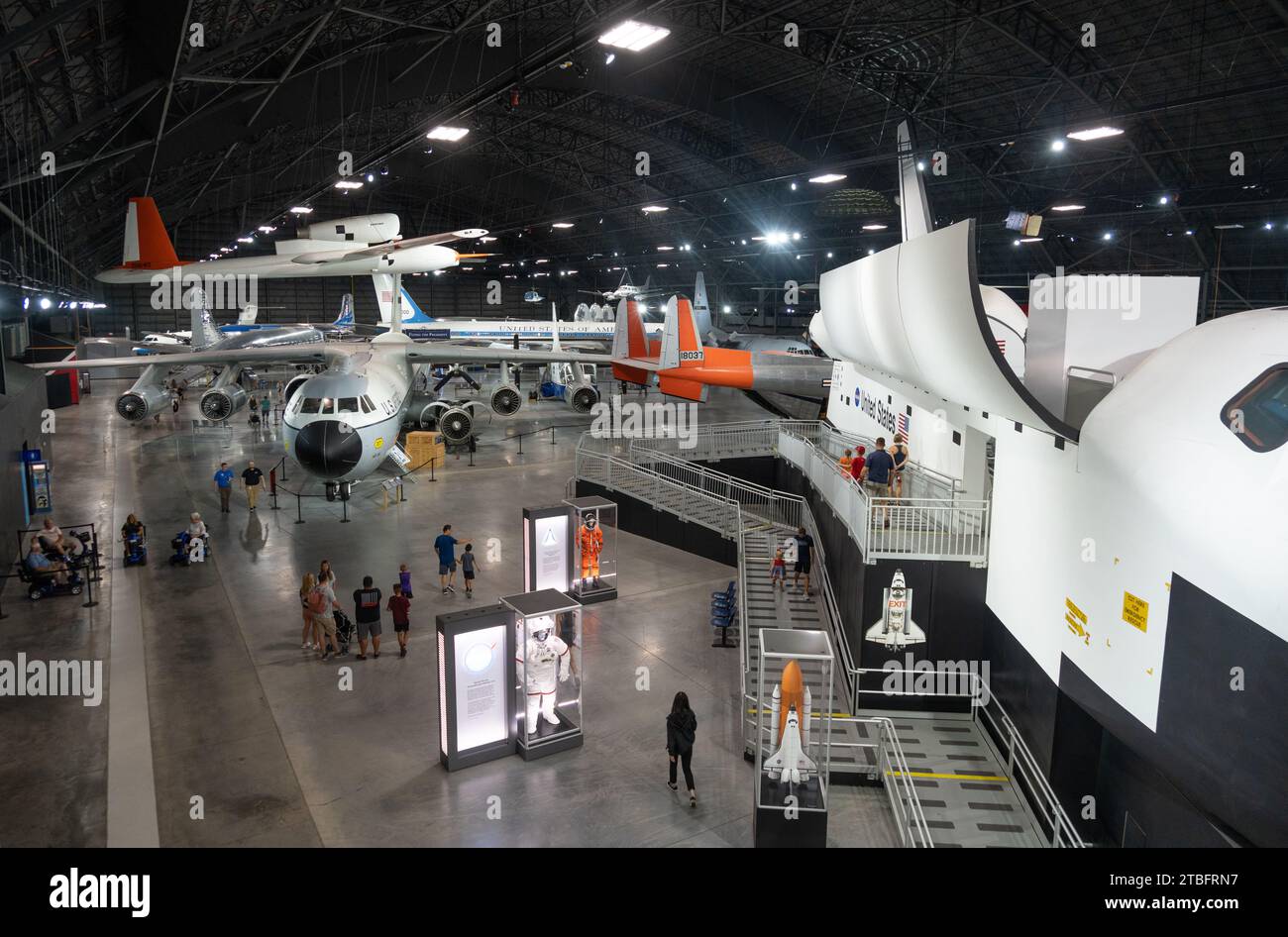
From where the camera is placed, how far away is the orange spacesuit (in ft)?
58.1

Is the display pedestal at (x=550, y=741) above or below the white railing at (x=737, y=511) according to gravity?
below

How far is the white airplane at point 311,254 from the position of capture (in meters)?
26.3

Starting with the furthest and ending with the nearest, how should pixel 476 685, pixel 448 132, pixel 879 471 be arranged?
pixel 448 132
pixel 879 471
pixel 476 685

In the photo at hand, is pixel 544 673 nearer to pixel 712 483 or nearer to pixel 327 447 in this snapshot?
pixel 327 447

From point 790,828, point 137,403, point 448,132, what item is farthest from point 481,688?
point 137,403

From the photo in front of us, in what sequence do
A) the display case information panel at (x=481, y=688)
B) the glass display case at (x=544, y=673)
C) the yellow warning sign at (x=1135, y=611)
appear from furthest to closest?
the glass display case at (x=544, y=673) < the display case information panel at (x=481, y=688) < the yellow warning sign at (x=1135, y=611)

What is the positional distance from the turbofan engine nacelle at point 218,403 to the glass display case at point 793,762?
3053 centimetres

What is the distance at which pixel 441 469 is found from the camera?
101ft

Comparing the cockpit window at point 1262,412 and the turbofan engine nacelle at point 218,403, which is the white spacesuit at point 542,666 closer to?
the cockpit window at point 1262,412

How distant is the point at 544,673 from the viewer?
11602 mm

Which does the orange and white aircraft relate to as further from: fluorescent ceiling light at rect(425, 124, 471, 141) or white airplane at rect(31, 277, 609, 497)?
fluorescent ceiling light at rect(425, 124, 471, 141)

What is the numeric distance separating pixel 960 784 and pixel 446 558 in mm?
10915

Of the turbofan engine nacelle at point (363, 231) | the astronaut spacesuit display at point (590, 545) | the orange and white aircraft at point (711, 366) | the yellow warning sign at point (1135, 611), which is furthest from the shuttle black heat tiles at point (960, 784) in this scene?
the turbofan engine nacelle at point (363, 231)
